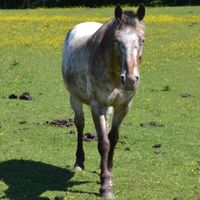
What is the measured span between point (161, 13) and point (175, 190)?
147 ft

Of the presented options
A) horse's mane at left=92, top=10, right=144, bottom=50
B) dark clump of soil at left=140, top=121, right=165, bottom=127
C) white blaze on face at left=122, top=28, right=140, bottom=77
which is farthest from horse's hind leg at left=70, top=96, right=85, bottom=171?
dark clump of soil at left=140, top=121, right=165, bottom=127

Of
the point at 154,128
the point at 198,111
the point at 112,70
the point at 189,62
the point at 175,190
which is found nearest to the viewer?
the point at 112,70

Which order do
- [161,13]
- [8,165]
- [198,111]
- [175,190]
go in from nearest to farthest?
[175,190], [8,165], [198,111], [161,13]

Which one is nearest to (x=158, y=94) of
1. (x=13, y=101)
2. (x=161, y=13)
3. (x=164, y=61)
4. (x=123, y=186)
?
(x=13, y=101)

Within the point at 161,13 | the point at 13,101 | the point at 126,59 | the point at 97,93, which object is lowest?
the point at 161,13

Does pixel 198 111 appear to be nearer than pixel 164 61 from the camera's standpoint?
Yes

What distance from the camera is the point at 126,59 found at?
27.0 ft

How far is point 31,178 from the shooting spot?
10.7 m

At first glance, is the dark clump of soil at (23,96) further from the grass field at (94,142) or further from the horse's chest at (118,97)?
the horse's chest at (118,97)

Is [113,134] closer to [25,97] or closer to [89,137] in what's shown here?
[89,137]

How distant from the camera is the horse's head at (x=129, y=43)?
26.7 ft

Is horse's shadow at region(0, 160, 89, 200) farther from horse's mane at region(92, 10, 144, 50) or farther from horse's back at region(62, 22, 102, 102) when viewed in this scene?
horse's mane at region(92, 10, 144, 50)

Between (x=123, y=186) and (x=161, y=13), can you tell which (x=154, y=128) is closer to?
(x=123, y=186)

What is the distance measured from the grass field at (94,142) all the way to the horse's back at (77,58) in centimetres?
166
